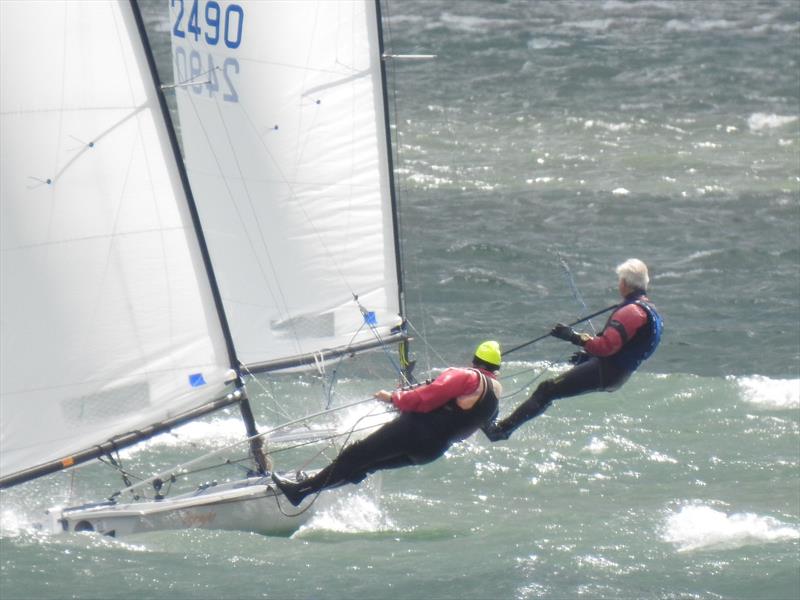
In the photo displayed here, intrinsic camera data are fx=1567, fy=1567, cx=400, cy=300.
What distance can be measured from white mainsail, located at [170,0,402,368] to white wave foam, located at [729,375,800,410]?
14.6 feet

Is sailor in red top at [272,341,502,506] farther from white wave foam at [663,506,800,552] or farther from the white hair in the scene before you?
white wave foam at [663,506,800,552]

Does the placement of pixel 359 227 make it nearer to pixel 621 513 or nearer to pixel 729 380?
pixel 621 513

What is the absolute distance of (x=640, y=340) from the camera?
34.3 ft

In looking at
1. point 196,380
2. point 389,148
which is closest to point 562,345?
point 389,148

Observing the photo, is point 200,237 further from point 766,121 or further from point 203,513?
point 766,121

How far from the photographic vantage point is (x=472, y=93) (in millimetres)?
29812

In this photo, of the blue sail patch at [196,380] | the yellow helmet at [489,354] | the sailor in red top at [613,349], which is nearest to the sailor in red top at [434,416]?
the yellow helmet at [489,354]

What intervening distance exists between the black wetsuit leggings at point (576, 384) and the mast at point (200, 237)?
210cm

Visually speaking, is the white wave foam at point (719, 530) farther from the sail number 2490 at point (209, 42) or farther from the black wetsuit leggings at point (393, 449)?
the sail number 2490 at point (209, 42)

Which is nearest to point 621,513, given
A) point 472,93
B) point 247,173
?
point 247,173

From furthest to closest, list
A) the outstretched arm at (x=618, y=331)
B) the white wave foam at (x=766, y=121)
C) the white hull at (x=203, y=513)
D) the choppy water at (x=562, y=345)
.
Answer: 1. the white wave foam at (x=766, y=121)
2. the white hull at (x=203, y=513)
3. the choppy water at (x=562, y=345)
4. the outstretched arm at (x=618, y=331)

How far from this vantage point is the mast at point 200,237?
10.5m

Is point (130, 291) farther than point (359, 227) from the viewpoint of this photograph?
No

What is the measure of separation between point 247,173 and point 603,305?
22.9ft
